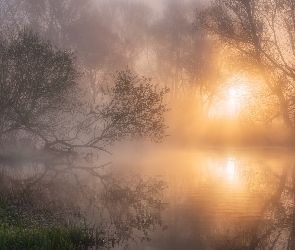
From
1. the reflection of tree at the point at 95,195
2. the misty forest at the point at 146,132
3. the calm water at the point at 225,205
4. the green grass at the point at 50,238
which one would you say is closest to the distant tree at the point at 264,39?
the misty forest at the point at 146,132

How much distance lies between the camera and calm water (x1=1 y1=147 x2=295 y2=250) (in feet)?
45.5

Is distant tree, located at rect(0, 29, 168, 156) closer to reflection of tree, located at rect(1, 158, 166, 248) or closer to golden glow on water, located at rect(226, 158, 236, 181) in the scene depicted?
reflection of tree, located at rect(1, 158, 166, 248)

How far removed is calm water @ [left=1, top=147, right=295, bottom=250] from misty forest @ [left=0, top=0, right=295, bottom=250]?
73 mm

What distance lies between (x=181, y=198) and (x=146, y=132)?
11.5 meters

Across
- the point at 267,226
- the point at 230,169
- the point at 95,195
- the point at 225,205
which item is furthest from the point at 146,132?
the point at 267,226

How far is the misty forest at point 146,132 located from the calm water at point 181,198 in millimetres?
73

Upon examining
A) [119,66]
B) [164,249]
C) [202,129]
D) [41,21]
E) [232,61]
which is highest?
[41,21]

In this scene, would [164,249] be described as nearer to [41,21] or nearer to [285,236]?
[285,236]

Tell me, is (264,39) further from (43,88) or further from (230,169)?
(43,88)

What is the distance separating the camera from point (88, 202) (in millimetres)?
19297

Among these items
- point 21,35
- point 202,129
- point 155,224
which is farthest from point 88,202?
point 202,129

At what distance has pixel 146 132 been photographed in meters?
31.1

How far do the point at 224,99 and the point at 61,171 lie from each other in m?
34.2

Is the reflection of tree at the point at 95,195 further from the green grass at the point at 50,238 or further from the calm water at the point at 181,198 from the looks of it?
the green grass at the point at 50,238
